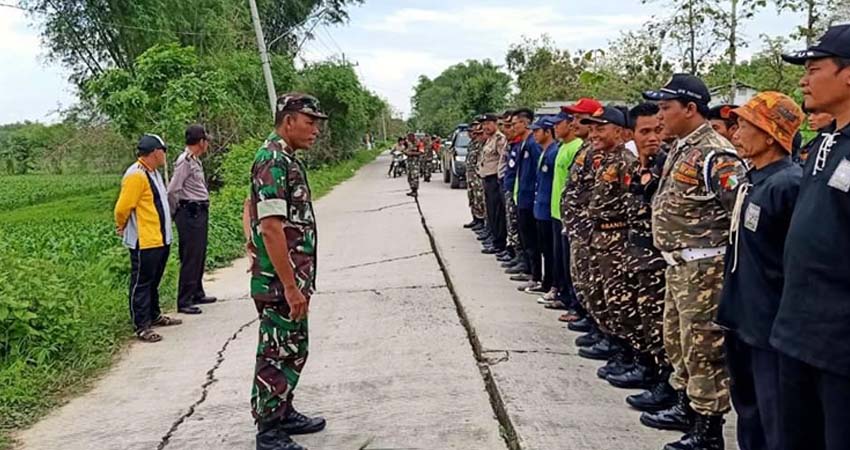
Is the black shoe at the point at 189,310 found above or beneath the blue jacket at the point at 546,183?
beneath

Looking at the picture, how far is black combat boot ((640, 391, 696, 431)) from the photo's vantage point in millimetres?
3729

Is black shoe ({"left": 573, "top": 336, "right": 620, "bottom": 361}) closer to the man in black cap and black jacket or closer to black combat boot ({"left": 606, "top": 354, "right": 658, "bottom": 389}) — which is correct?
black combat boot ({"left": 606, "top": 354, "right": 658, "bottom": 389})

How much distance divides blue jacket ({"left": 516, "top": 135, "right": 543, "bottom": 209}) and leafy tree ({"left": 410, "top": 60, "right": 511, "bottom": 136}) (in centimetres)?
2467

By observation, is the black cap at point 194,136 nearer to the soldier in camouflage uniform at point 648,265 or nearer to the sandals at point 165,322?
the sandals at point 165,322

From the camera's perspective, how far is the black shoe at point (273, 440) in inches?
143

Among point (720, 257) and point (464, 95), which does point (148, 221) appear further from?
point (464, 95)

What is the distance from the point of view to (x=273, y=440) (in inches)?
143

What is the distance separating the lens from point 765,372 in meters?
2.68

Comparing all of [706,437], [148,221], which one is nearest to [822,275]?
[706,437]

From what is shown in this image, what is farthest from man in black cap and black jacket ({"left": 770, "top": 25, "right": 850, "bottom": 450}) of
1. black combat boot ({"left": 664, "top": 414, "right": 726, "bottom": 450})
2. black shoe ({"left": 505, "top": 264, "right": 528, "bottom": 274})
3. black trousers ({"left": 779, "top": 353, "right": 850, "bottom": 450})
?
black shoe ({"left": 505, "top": 264, "right": 528, "bottom": 274})

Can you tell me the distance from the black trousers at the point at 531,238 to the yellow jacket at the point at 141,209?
3.28 meters

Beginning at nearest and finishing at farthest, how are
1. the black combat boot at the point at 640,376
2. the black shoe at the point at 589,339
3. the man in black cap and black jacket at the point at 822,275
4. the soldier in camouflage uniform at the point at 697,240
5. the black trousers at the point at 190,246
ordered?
1. the man in black cap and black jacket at the point at 822,275
2. the soldier in camouflage uniform at the point at 697,240
3. the black combat boot at the point at 640,376
4. the black shoe at the point at 589,339
5. the black trousers at the point at 190,246

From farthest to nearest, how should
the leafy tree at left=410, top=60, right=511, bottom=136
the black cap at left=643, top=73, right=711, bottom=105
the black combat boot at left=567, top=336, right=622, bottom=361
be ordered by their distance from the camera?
the leafy tree at left=410, top=60, right=511, bottom=136 < the black combat boot at left=567, top=336, right=622, bottom=361 < the black cap at left=643, top=73, right=711, bottom=105

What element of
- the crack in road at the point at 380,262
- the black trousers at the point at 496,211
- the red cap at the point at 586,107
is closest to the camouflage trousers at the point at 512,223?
the black trousers at the point at 496,211
